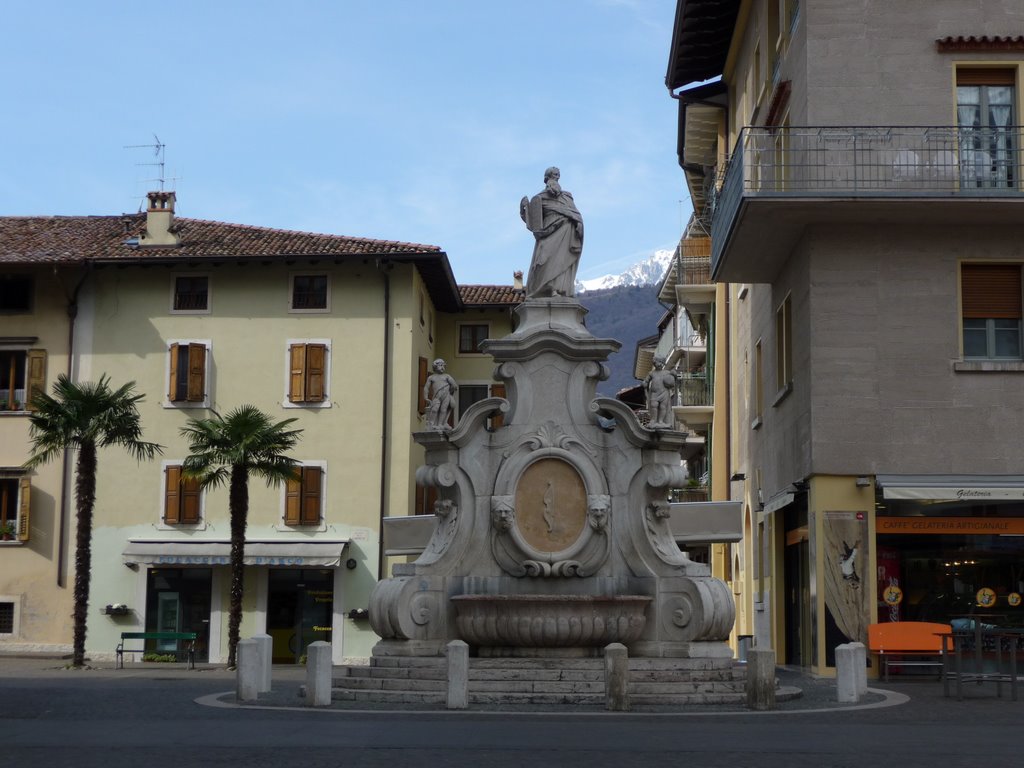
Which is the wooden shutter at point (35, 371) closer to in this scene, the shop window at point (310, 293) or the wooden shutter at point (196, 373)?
the wooden shutter at point (196, 373)

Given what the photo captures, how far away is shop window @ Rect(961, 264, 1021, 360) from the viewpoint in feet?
88.8

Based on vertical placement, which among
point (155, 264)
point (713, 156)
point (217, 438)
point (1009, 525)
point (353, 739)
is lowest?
point (353, 739)

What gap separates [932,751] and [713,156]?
3408cm

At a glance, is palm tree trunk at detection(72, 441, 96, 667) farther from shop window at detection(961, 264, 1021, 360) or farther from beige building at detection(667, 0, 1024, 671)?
shop window at detection(961, 264, 1021, 360)

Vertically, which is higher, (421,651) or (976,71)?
(976,71)

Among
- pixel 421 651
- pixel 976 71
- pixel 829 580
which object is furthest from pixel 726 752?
pixel 976 71

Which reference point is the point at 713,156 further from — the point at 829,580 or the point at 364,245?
the point at 829,580

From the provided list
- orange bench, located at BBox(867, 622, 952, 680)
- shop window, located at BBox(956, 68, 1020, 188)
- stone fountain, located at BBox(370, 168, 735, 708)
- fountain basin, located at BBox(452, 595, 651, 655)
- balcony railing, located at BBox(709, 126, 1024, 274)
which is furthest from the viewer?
shop window, located at BBox(956, 68, 1020, 188)

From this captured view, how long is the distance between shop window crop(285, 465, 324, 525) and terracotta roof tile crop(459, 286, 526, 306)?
9938 mm

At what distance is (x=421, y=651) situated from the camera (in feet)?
69.7

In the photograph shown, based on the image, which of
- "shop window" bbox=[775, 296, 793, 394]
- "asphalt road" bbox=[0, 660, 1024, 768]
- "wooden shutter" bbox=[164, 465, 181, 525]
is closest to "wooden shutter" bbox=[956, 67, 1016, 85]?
"shop window" bbox=[775, 296, 793, 394]

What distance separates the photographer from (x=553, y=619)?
2075cm

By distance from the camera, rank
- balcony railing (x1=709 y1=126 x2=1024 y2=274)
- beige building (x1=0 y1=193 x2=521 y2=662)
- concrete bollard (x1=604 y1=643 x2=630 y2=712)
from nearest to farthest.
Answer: concrete bollard (x1=604 y1=643 x2=630 y2=712), balcony railing (x1=709 y1=126 x2=1024 y2=274), beige building (x1=0 y1=193 x2=521 y2=662)

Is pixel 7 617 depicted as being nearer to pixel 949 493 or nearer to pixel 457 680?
pixel 949 493
